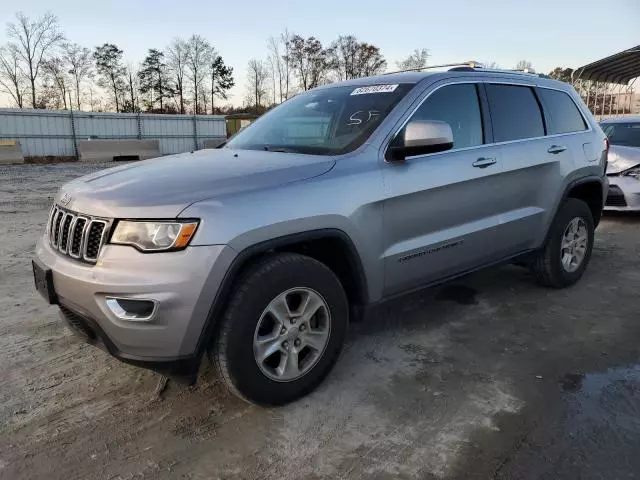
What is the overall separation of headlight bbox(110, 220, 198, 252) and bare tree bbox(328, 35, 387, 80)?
209ft

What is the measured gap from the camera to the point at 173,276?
2309mm

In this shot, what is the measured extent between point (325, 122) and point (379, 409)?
6.24ft

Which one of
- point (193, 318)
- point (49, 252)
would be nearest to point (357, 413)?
point (193, 318)

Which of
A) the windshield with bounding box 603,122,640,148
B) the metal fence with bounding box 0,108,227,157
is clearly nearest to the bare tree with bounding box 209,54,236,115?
the metal fence with bounding box 0,108,227,157

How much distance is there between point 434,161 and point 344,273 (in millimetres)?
946

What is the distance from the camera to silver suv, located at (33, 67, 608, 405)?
7.77ft

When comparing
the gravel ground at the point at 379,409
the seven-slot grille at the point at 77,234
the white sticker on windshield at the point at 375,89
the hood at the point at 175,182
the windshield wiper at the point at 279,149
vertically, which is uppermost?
the white sticker on windshield at the point at 375,89

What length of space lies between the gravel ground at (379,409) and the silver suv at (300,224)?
323 millimetres

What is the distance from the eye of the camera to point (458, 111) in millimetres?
3672

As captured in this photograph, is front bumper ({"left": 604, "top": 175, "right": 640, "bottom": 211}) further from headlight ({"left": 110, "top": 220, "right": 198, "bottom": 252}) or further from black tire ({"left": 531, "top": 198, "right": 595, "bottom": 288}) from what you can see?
headlight ({"left": 110, "top": 220, "right": 198, "bottom": 252})

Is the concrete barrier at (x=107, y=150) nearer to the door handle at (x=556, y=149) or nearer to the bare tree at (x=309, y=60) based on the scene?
the door handle at (x=556, y=149)

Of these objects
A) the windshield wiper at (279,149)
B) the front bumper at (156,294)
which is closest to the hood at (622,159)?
the windshield wiper at (279,149)

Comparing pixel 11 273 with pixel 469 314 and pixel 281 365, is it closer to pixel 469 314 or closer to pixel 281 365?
pixel 281 365

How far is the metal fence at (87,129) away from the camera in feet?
77.3
